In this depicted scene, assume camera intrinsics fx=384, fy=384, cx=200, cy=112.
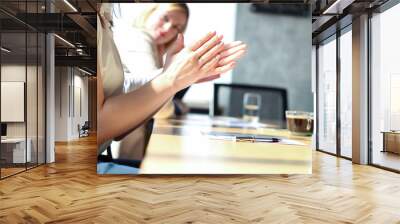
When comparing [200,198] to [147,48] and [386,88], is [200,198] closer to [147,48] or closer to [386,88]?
[147,48]

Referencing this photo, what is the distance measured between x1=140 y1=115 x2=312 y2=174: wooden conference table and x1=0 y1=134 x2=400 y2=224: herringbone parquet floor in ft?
0.54

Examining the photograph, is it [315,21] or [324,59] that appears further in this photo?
[324,59]

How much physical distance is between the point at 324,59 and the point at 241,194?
5.80 metres

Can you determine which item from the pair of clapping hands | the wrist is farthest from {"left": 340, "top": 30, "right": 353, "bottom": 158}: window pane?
the wrist

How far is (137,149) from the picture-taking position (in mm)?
5223

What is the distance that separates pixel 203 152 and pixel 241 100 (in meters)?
0.90

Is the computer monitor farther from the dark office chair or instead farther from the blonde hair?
the dark office chair

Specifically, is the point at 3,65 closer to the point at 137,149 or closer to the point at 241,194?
the point at 137,149

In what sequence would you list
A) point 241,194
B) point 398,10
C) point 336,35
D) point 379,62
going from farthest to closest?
point 336,35, point 379,62, point 398,10, point 241,194

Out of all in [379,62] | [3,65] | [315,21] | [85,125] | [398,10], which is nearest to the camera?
[3,65]

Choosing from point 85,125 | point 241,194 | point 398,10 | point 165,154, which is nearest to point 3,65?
point 165,154

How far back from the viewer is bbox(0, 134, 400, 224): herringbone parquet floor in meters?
3.34

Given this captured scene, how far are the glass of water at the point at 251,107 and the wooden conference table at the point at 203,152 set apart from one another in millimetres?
168

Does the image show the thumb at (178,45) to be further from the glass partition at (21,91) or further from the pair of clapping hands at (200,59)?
the glass partition at (21,91)
